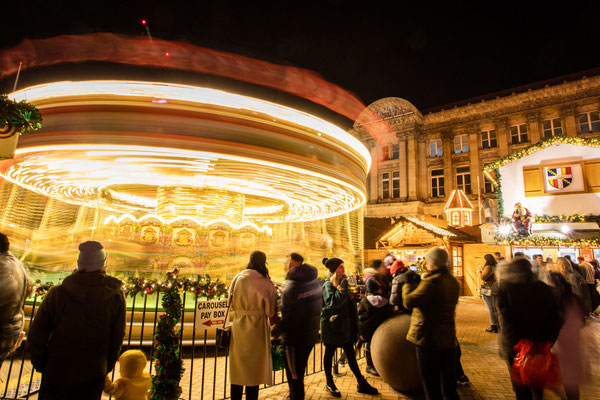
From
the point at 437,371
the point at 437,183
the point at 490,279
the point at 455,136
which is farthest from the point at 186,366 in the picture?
the point at 455,136

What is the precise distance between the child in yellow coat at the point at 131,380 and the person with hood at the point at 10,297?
106cm

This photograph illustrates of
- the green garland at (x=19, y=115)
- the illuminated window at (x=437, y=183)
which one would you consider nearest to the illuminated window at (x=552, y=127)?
the illuminated window at (x=437, y=183)

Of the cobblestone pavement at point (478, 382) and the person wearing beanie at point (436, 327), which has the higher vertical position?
the person wearing beanie at point (436, 327)

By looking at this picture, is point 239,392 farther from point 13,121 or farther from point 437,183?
point 437,183

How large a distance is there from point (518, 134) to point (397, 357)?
27.6m

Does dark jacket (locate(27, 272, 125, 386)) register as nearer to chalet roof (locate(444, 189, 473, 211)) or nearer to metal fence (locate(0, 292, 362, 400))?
metal fence (locate(0, 292, 362, 400))

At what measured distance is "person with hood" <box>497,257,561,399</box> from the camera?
9.53 ft

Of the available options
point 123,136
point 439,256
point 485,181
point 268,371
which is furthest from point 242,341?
point 485,181

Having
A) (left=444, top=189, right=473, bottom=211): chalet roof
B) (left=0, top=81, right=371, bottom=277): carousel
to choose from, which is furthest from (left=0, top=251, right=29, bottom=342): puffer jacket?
(left=444, top=189, right=473, bottom=211): chalet roof

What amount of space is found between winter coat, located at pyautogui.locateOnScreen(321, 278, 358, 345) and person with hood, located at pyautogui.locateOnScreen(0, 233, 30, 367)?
3213 millimetres

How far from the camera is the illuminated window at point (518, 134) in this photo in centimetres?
2525

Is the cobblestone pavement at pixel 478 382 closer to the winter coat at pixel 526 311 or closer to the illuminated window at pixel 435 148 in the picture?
the winter coat at pixel 526 311

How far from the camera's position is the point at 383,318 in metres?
4.56

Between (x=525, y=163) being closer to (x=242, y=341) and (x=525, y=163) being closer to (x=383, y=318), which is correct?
(x=383, y=318)
